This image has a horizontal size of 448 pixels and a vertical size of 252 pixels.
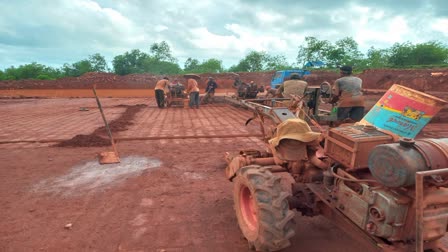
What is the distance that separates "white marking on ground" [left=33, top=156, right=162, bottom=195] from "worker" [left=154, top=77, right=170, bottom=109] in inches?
379

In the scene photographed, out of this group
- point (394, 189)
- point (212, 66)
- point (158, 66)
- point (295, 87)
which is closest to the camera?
point (394, 189)

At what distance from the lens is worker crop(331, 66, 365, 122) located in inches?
249

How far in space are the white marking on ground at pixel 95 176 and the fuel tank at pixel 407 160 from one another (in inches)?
162

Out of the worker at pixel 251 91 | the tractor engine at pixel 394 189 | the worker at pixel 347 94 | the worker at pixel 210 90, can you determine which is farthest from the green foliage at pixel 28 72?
the tractor engine at pixel 394 189

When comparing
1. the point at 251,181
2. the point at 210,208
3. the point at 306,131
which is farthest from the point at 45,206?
the point at 306,131

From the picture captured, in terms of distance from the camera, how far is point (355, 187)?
2.54 meters

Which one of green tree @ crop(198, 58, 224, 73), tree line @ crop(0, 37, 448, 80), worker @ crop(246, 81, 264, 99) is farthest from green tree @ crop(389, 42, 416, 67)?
green tree @ crop(198, 58, 224, 73)

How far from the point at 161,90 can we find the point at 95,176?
1081 cm

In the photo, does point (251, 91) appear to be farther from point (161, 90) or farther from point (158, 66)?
point (158, 66)

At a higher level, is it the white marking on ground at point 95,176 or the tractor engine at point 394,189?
the tractor engine at point 394,189

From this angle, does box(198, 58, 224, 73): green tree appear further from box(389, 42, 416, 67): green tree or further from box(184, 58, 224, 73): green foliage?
box(389, 42, 416, 67): green tree

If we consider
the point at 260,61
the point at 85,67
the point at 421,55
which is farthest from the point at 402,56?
the point at 85,67

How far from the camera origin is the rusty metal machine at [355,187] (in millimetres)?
1983

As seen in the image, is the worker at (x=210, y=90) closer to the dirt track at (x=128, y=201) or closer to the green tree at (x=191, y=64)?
the dirt track at (x=128, y=201)
